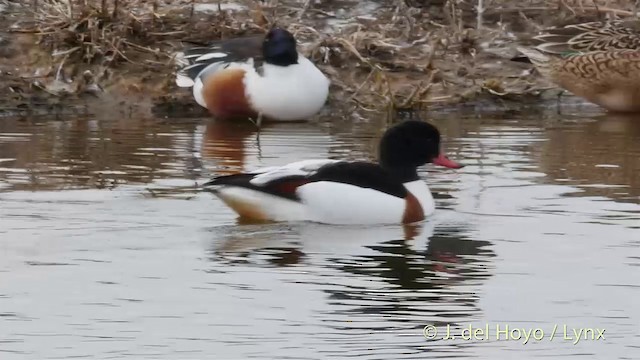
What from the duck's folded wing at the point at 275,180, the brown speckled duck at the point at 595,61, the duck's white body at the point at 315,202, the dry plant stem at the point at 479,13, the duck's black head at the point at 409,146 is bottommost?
the duck's white body at the point at 315,202

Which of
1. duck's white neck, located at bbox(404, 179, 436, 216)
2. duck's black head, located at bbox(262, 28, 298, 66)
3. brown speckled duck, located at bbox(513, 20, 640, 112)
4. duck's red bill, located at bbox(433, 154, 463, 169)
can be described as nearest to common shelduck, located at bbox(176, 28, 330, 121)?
duck's black head, located at bbox(262, 28, 298, 66)

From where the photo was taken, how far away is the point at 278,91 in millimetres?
13000

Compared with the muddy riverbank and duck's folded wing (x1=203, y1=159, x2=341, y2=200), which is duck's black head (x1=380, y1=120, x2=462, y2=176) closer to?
duck's folded wing (x1=203, y1=159, x2=341, y2=200)

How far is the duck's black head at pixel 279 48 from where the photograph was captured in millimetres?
12844

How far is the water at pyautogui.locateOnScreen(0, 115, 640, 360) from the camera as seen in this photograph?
22.9 ft

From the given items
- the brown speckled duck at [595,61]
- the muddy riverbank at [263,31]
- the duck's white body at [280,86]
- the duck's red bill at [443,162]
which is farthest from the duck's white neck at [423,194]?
the brown speckled duck at [595,61]

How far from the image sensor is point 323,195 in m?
9.16

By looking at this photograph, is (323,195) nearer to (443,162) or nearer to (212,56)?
(443,162)

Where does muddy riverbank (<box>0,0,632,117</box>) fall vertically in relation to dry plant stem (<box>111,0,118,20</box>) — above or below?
below

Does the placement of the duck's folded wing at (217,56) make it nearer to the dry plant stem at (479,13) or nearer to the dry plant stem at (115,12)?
the dry plant stem at (115,12)

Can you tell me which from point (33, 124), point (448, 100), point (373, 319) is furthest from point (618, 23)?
point (373, 319)

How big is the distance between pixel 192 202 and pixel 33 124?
329 centimetres

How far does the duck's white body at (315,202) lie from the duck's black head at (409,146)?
410 mm

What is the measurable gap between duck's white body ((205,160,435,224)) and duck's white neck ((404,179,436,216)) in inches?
4.0
